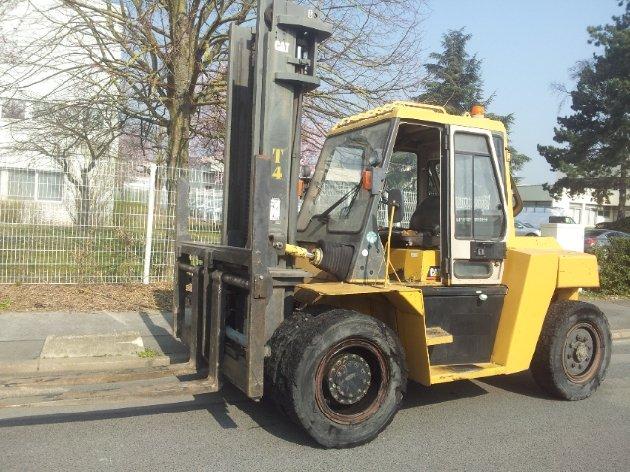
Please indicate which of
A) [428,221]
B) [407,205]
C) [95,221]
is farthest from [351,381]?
[95,221]

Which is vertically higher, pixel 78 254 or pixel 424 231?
pixel 424 231

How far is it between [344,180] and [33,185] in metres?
6.08

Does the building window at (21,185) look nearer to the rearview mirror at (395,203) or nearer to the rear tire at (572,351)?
the rearview mirror at (395,203)

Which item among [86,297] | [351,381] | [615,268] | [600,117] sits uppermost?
[600,117]

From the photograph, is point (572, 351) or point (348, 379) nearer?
point (348, 379)

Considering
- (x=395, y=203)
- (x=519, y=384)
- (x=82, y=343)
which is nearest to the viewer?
(x=395, y=203)

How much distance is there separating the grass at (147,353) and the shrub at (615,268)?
10817 mm

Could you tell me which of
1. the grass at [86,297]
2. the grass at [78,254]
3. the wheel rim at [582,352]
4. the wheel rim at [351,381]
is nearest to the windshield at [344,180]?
the wheel rim at [351,381]

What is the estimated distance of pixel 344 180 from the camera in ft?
18.1

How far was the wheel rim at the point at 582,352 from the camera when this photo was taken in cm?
592

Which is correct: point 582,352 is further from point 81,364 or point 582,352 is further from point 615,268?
point 615,268

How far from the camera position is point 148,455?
13.9 ft

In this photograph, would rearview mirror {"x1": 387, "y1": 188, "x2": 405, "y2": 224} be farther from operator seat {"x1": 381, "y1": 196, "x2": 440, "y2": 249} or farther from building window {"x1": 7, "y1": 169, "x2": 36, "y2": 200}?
building window {"x1": 7, "y1": 169, "x2": 36, "y2": 200}

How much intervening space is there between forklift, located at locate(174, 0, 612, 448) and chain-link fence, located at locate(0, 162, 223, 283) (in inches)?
136
